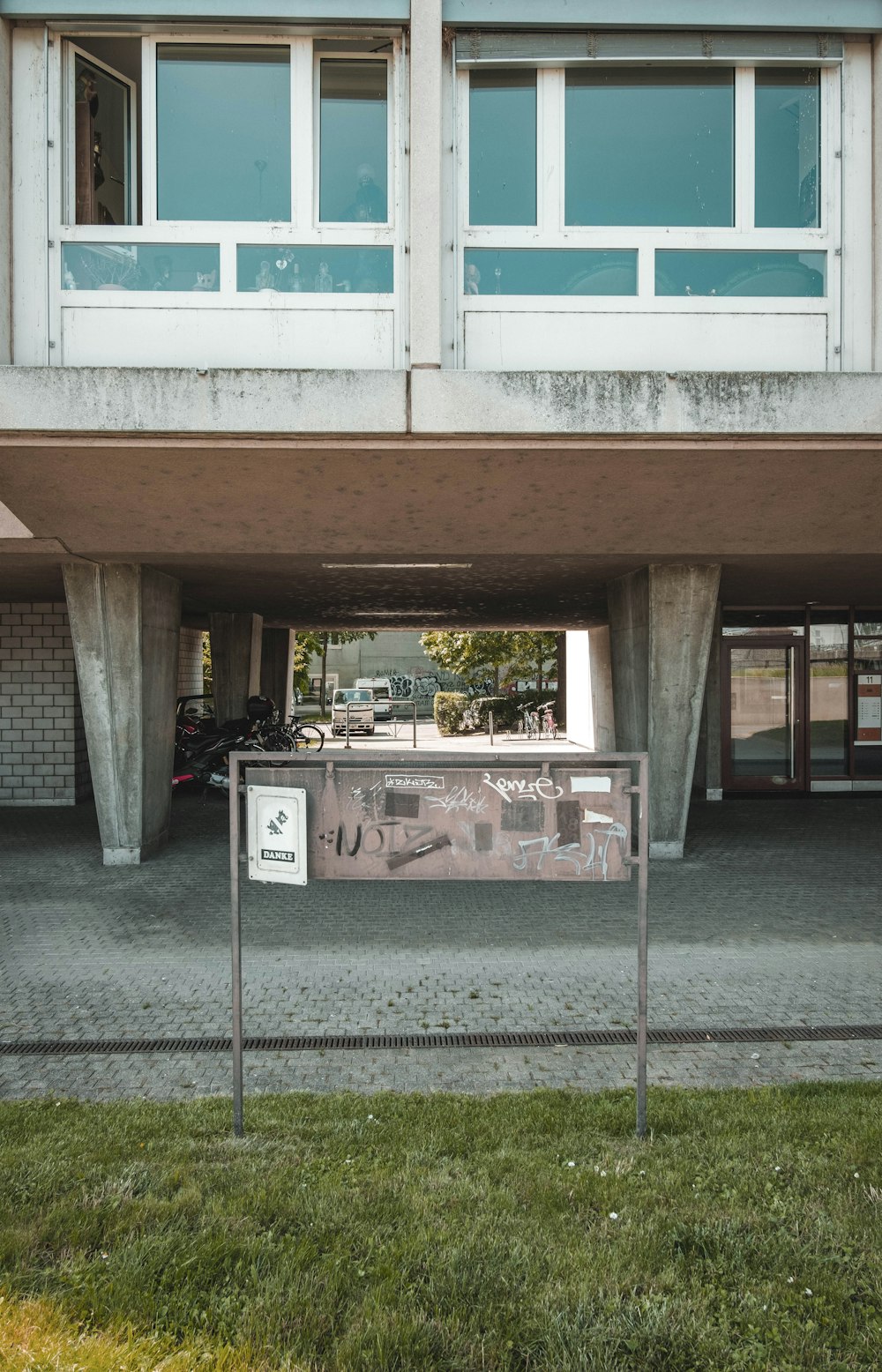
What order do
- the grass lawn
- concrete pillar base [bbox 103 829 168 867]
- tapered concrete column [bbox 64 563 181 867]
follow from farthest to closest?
concrete pillar base [bbox 103 829 168 867], tapered concrete column [bbox 64 563 181 867], the grass lawn

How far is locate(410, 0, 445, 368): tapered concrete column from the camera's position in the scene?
633 centimetres

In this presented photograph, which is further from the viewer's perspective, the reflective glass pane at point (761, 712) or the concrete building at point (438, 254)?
the reflective glass pane at point (761, 712)

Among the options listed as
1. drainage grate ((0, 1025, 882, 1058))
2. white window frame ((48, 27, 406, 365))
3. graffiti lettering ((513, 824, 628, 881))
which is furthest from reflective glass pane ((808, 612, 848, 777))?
graffiti lettering ((513, 824, 628, 881))

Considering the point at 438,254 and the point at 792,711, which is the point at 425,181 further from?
the point at 792,711

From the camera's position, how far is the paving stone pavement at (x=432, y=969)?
438 cm

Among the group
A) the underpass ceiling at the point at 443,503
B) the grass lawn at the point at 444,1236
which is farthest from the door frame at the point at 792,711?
the grass lawn at the point at 444,1236

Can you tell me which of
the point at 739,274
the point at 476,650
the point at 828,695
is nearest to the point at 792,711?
the point at 828,695

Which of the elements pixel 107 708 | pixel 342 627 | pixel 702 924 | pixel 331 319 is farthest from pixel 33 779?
pixel 702 924

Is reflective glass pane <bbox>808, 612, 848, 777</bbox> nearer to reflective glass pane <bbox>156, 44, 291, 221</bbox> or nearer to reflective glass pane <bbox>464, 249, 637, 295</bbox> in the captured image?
reflective glass pane <bbox>464, 249, 637, 295</bbox>

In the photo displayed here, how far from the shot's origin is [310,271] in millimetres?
6824

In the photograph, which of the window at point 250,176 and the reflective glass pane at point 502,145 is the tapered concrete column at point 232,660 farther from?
the reflective glass pane at point 502,145

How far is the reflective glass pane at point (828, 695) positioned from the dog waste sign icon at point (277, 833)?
43.8 feet

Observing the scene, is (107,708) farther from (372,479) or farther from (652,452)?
(652,452)

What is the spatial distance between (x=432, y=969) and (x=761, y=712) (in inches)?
422
